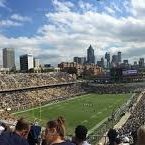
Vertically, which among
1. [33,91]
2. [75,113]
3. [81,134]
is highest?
[81,134]

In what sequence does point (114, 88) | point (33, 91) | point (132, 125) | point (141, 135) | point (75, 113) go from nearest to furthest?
point (141, 135), point (132, 125), point (75, 113), point (33, 91), point (114, 88)

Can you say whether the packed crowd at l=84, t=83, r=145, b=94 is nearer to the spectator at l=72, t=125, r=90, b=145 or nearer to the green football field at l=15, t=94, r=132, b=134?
the green football field at l=15, t=94, r=132, b=134

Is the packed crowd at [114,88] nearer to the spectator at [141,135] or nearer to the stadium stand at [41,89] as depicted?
the stadium stand at [41,89]

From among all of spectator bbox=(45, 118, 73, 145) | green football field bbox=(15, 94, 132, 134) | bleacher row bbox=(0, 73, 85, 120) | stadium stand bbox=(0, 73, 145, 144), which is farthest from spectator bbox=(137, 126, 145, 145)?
bleacher row bbox=(0, 73, 85, 120)

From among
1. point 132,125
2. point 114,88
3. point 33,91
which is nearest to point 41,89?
point 33,91

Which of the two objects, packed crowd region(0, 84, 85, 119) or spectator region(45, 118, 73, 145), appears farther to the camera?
packed crowd region(0, 84, 85, 119)

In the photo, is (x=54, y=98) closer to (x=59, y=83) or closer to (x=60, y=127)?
(x=59, y=83)

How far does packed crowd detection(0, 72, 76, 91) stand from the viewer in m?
92.9

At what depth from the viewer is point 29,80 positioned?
104m

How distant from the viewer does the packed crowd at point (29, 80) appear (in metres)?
92.9

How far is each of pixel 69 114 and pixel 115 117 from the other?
11565 mm

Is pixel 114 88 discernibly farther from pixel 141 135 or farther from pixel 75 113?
pixel 141 135

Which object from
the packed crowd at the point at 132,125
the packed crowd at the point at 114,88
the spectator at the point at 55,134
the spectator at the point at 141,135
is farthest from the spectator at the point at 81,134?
the packed crowd at the point at 114,88

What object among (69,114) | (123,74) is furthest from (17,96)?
(123,74)
